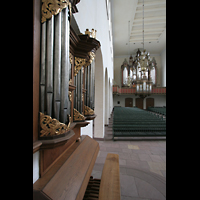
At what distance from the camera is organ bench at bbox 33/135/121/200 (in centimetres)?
93

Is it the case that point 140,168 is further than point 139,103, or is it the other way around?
point 139,103

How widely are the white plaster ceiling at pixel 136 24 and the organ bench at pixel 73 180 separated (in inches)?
472

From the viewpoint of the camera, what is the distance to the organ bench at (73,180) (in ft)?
3.05

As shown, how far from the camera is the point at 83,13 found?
2391mm

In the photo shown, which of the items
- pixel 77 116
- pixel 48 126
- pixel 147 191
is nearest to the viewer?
pixel 48 126

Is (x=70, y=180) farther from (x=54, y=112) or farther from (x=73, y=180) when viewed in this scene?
(x=54, y=112)

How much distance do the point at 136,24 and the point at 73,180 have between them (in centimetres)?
1613

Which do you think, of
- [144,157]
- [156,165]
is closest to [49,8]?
[156,165]

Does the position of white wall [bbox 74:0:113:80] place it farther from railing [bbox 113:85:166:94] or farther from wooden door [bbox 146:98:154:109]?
wooden door [bbox 146:98:154:109]

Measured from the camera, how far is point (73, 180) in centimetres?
111

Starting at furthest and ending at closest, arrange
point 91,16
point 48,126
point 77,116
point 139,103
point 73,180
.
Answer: point 139,103 → point 91,16 → point 77,116 → point 73,180 → point 48,126

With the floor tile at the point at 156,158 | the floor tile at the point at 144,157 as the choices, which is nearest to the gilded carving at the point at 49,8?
the floor tile at the point at 144,157

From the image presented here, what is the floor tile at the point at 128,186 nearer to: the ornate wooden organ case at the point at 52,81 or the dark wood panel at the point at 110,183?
the dark wood panel at the point at 110,183
